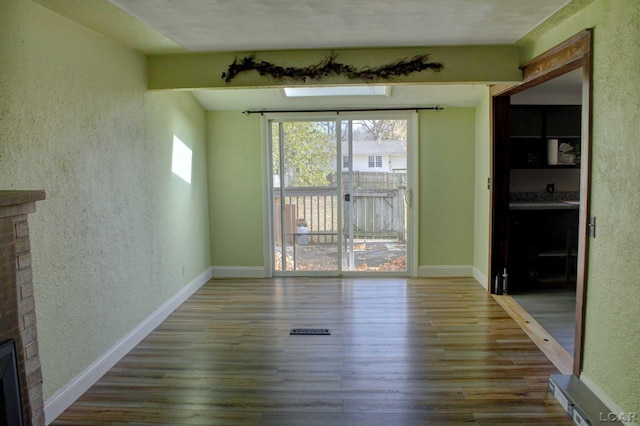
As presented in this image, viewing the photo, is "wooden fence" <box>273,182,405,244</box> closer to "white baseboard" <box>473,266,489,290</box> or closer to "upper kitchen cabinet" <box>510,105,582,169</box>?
"white baseboard" <box>473,266,489,290</box>

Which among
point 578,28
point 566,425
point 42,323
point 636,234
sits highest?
point 578,28

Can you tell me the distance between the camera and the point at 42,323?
2.30 metres

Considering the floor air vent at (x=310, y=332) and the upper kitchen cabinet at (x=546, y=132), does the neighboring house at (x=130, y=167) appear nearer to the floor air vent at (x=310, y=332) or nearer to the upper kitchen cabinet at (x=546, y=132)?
the upper kitchen cabinet at (x=546, y=132)

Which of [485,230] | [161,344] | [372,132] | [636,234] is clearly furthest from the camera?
[372,132]

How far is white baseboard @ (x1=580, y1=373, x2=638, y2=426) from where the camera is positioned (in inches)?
83.4

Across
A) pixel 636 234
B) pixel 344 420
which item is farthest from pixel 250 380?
pixel 636 234

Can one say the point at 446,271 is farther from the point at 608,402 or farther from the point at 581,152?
the point at 608,402

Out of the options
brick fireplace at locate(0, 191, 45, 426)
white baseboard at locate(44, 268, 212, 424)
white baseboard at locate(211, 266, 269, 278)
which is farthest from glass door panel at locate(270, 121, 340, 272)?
brick fireplace at locate(0, 191, 45, 426)

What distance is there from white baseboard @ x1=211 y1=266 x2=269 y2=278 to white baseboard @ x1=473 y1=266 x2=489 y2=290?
2422mm

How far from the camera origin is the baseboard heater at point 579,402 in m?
2.18

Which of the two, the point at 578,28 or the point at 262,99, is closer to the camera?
the point at 578,28

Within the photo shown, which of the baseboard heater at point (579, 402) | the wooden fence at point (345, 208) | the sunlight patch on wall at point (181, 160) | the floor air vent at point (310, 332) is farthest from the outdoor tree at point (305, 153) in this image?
the baseboard heater at point (579, 402)

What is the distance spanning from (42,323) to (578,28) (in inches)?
132

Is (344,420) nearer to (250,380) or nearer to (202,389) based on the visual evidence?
(250,380)
